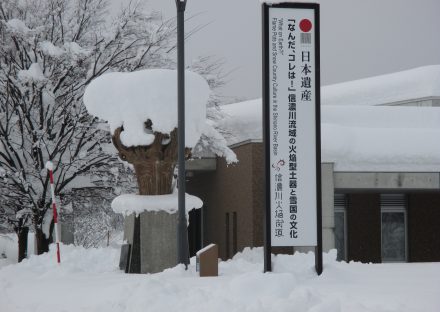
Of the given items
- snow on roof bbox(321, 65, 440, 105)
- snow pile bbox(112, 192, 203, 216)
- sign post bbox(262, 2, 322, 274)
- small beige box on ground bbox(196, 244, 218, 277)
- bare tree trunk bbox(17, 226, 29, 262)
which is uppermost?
snow on roof bbox(321, 65, 440, 105)

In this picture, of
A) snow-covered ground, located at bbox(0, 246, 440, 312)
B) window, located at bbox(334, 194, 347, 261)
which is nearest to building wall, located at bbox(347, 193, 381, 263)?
window, located at bbox(334, 194, 347, 261)

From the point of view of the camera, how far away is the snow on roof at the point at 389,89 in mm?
32969

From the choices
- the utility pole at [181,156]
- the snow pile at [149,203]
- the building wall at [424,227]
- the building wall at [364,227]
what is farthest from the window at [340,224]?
the utility pole at [181,156]

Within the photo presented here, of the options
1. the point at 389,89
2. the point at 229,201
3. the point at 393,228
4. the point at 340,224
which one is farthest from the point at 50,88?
the point at 389,89

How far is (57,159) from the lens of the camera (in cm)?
2277

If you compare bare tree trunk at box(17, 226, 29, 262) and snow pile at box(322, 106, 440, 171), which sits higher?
snow pile at box(322, 106, 440, 171)

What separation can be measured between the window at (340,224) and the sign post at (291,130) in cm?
1399

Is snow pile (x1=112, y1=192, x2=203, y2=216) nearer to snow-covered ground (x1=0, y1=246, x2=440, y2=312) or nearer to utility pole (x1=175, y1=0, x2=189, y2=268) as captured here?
snow-covered ground (x1=0, y1=246, x2=440, y2=312)

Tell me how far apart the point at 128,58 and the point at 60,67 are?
2.22 meters

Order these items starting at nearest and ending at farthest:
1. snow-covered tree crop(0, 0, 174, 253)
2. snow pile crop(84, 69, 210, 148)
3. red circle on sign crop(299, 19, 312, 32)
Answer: red circle on sign crop(299, 19, 312, 32), snow pile crop(84, 69, 210, 148), snow-covered tree crop(0, 0, 174, 253)

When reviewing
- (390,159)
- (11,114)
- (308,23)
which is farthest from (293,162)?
(11,114)

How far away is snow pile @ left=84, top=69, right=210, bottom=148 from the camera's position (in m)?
15.8

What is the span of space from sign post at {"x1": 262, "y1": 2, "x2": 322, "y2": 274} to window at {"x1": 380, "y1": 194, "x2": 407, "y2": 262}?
1487cm

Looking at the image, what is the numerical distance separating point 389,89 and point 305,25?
23302mm
